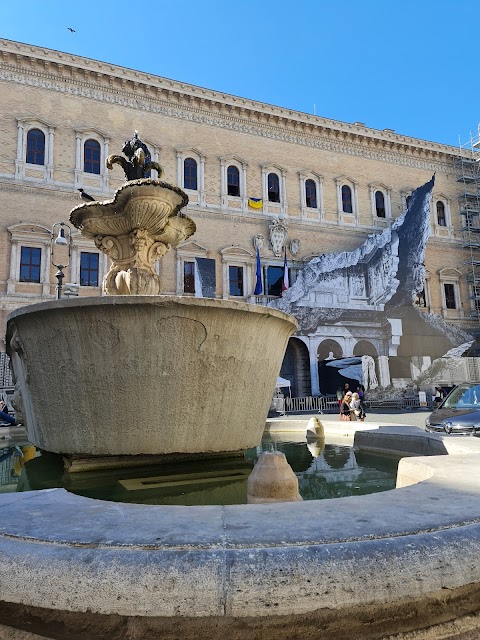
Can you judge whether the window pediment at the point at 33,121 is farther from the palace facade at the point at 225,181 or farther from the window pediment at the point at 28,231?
the window pediment at the point at 28,231

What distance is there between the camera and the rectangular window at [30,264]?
805 inches

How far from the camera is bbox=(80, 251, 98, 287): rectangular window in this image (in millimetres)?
21391

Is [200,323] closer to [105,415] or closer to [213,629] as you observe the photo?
[105,415]

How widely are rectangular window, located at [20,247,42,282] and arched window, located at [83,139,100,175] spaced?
4588mm

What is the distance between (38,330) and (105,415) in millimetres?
956

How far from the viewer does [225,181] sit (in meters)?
24.9

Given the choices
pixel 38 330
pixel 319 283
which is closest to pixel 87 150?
pixel 319 283

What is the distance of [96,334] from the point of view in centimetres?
387

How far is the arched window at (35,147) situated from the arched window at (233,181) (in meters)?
9.01

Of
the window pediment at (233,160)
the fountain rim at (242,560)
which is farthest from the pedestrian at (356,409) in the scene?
the window pediment at (233,160)

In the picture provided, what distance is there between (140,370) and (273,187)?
23.7 meters

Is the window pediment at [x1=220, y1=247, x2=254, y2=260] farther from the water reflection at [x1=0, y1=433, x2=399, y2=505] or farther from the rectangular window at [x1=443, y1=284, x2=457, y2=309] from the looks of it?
the water reflection at [x1=0, y1=433, x2=399, y2=505]

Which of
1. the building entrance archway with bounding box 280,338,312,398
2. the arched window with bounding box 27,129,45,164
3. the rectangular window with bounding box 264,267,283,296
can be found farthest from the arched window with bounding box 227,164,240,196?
the arched window with bounding box 27,129,45,164

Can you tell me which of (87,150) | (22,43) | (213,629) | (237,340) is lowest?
(213,629)
